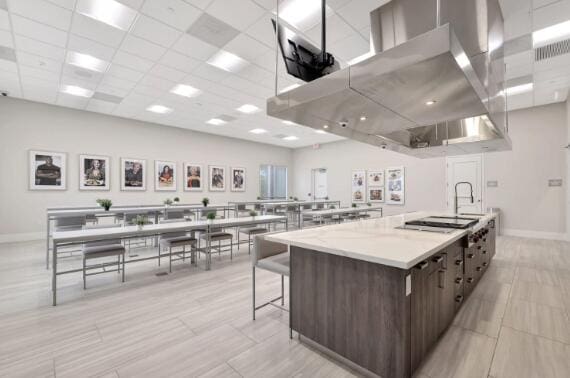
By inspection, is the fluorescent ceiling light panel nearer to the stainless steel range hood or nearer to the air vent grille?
the air vent grille

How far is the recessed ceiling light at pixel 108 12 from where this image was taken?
3.03 metres

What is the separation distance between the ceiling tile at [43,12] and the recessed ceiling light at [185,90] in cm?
213

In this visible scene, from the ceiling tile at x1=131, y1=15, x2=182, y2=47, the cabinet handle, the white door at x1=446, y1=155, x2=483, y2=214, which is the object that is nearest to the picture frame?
the ceiling tile at x1=131, y1=15, x2=182, y2=47

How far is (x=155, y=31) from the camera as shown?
11.5 feet

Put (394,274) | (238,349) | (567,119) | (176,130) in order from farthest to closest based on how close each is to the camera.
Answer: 1. (176,130)
2. (567,119)
3. (238,349)
4. (394,274)

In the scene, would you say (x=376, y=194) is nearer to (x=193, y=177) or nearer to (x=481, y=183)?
(x=481, y=183)

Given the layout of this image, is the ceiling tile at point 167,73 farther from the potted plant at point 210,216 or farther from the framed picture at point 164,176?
the framed picture at point 164,176

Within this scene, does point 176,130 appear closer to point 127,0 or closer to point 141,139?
point 141,139

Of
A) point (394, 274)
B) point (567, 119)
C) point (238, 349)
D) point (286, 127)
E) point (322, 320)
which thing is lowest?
point (238, 349)

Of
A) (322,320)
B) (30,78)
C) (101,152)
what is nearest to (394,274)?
(322,320)

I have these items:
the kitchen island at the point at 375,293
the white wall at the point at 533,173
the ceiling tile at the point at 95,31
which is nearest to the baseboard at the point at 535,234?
the white wall at the point at 533,173

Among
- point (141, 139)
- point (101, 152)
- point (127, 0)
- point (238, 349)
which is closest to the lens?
point (238, 349)

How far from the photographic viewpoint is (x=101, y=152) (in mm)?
7230

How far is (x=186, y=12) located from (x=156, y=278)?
3504 mm
